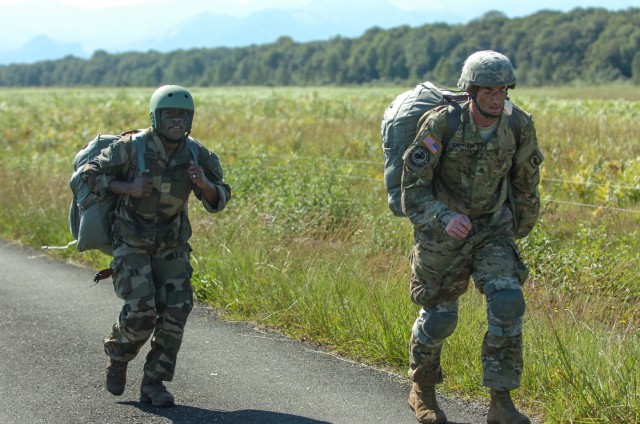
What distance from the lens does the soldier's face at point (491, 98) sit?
4719mm

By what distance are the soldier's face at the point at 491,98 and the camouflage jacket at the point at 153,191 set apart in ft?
5.30

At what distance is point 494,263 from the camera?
4887 mm

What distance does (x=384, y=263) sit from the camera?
8.27 meters

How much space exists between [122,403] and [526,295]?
3.23 meters

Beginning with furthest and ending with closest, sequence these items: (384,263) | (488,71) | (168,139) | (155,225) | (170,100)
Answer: (384,263), (155,225), (168,139), (170,100), (488,71)

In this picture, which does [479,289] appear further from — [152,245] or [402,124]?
[152,245]

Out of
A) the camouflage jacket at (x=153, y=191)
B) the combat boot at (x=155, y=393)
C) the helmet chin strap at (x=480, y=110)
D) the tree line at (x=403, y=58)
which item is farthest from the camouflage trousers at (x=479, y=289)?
the tree line at (x=403, y=58)

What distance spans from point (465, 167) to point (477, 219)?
289 millimetres

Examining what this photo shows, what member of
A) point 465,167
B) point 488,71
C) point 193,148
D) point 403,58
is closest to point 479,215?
point 465,167

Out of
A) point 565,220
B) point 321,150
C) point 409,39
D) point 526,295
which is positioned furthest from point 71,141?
point 409,39

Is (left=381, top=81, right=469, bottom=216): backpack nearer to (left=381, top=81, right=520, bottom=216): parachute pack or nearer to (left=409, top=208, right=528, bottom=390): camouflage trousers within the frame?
(left=381, top=81, right=520, bottom=216): parachute pack

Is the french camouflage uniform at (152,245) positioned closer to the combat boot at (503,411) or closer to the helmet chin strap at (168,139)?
the helmet chin strap at (168,139)

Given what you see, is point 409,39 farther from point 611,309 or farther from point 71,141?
point 611,309

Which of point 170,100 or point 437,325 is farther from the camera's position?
point 170,100
